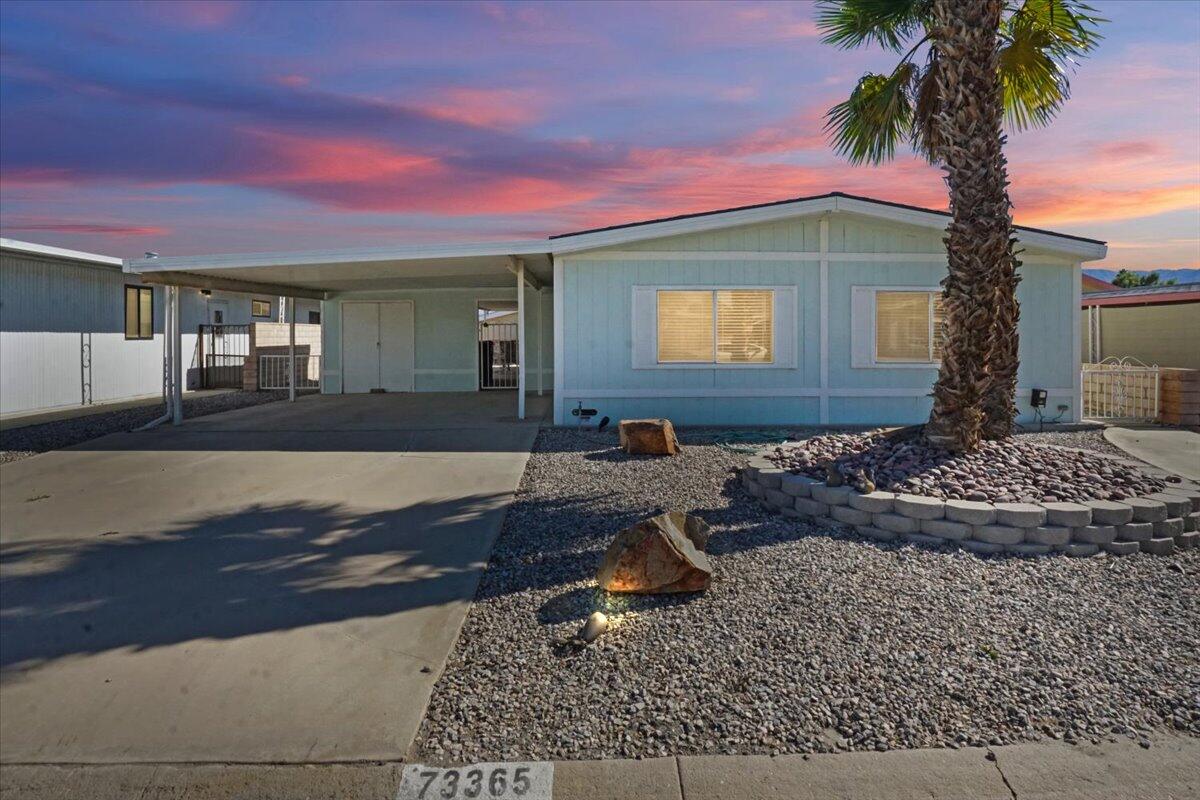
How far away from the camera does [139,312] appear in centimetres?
1773

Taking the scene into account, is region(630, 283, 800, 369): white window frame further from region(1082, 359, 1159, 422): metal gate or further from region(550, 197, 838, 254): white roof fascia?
region(1082, 359, 1159, 422): metal gate

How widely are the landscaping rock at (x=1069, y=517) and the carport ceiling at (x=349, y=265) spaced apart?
25.0ft

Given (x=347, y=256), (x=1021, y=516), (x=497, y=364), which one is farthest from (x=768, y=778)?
(x=497, y=364)

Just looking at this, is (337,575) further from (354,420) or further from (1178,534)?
(354,420)

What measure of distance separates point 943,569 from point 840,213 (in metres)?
7.57

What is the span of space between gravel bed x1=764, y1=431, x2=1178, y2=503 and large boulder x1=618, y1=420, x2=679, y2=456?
6.84 feet

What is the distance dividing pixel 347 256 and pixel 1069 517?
9.53 m

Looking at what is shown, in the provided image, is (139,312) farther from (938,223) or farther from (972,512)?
(972,512)

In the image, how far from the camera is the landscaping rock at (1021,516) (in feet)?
16.7

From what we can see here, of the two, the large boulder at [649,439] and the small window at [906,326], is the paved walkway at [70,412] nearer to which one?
the large boulder at [649,439]

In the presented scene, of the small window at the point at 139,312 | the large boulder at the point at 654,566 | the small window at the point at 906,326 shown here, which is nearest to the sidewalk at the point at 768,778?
the large boulder at the point at 654,566

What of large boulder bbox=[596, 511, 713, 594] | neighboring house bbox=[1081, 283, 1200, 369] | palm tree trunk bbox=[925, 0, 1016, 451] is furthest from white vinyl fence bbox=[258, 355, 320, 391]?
neighboring house bbox=[1081, 283, 1200, 369]

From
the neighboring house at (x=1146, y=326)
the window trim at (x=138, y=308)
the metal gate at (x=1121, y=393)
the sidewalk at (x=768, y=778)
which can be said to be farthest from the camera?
the neighboring house at (x=1146, y=326)

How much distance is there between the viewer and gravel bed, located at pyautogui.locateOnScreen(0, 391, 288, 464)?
33.2 ft
